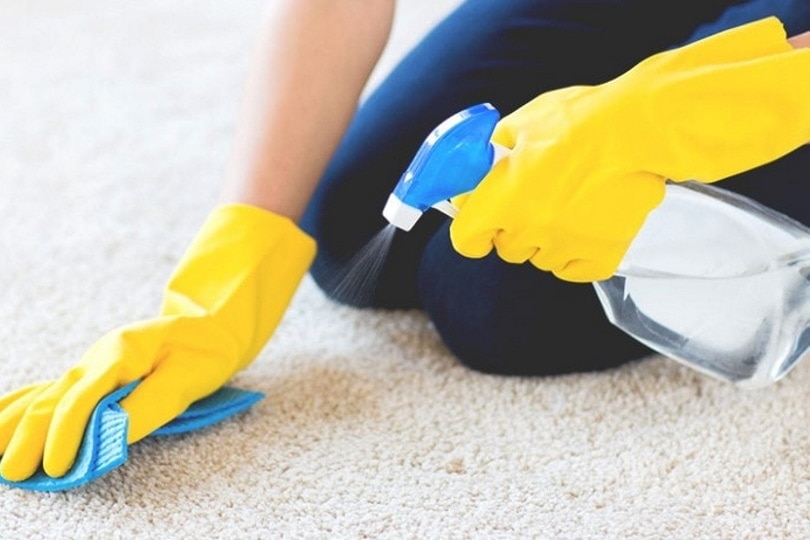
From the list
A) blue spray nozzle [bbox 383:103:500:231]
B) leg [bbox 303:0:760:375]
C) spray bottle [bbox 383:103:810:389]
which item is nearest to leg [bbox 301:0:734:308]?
leg [bbox 303:0:760:375]

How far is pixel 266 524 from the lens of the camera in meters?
0.69

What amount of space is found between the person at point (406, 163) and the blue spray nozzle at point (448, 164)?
0.05 ft

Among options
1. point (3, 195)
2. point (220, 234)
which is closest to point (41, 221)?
point (3, 195)

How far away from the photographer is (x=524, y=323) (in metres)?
0.85

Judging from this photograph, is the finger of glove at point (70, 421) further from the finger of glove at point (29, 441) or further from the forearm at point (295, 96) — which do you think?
the forearm at point (295, 96)

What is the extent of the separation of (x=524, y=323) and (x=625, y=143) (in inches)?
9.6

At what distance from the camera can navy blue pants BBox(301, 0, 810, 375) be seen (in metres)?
0.87

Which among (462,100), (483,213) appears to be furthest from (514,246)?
(462,100)

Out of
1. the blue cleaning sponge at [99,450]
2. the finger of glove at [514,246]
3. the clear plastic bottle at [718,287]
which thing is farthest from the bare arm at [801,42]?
the blue cleaning sponge at [99,450]

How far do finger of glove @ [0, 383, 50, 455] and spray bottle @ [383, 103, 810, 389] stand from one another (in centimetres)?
39

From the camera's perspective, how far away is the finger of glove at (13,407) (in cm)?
72

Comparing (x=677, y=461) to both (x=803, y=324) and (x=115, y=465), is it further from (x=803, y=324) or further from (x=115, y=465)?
(x=115, y=465)

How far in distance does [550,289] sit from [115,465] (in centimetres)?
33

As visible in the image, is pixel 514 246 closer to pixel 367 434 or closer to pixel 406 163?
pixel 367 434
